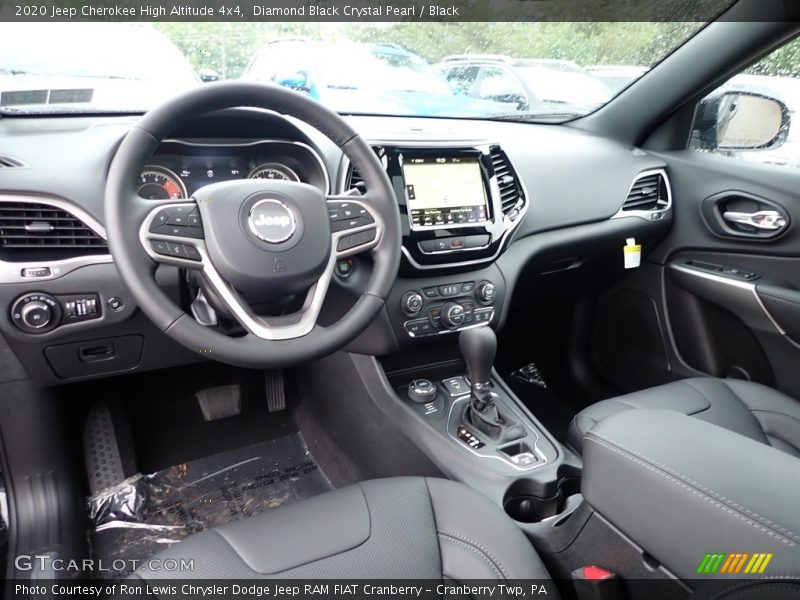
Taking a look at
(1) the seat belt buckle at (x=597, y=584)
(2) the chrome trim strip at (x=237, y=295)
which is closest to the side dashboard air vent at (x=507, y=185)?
(2) the chrome trim strip at (x=237, y=295)

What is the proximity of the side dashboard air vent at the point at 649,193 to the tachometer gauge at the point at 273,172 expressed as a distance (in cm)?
125

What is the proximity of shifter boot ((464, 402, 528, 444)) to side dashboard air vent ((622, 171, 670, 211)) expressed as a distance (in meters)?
0.99

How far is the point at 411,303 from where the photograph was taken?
163 centimetres

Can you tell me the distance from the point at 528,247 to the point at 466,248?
0.31 m

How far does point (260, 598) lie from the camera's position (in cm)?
95

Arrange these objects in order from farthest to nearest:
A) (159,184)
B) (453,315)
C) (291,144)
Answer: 1. (453,315)
2. (291,144)
3. (159,184)

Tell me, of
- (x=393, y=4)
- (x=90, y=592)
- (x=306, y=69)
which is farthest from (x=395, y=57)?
(x=90, y=592)

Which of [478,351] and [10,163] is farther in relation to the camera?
[478,351]

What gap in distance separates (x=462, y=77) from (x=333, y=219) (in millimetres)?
1164

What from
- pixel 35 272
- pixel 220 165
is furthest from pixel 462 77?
pixel 35 272

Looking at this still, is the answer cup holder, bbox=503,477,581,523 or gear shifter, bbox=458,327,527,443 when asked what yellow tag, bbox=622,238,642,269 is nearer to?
gear shifter, bbox=458,327,527,443

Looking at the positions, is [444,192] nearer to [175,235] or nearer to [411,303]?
[411,303]

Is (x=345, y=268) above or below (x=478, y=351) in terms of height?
above

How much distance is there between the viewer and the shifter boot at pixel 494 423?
60.6 inches
